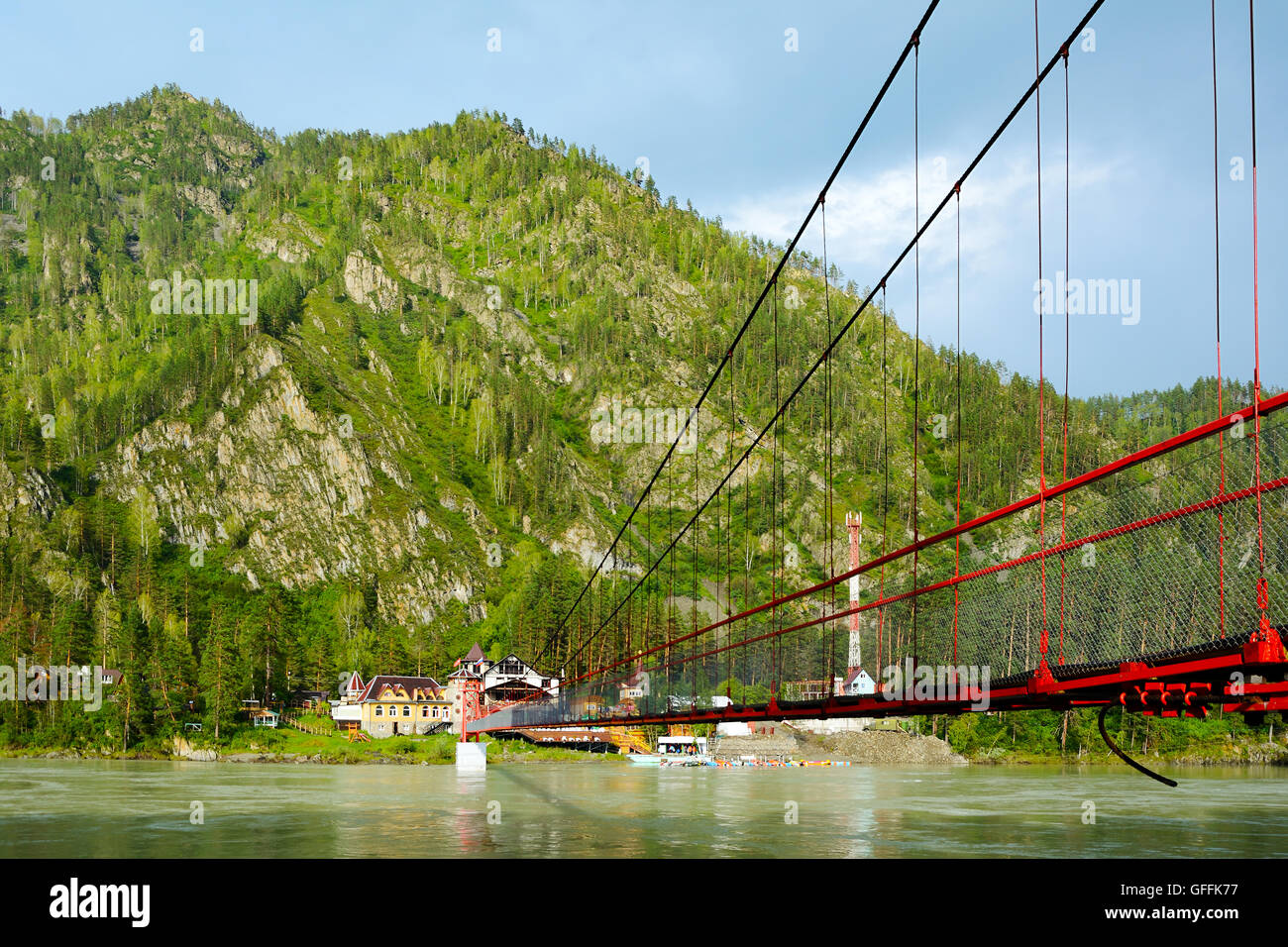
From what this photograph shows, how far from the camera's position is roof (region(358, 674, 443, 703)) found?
259 feet

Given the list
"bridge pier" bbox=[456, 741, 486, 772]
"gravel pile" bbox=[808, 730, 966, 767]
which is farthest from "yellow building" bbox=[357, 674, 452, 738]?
"gravel pile" bbox=[808, 730, 966, 767]

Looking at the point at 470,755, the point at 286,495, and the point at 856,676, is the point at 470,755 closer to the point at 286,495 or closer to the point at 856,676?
the point at 856,676

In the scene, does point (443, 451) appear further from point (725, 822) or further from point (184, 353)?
point (725, 822)

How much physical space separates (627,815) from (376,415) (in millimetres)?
98507

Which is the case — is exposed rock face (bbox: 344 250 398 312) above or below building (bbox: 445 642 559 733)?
above

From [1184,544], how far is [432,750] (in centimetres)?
6218

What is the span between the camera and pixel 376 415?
126562mm

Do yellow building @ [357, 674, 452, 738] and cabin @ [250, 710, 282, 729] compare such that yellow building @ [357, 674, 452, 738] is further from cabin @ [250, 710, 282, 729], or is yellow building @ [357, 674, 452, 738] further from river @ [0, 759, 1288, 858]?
river @ [0, 759, 1288, 858]

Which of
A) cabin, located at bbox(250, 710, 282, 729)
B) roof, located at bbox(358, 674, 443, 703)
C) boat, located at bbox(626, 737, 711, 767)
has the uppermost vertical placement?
roof, located at bbox(358, 674, 443, 703)

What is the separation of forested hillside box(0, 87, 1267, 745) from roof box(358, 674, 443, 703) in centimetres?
318

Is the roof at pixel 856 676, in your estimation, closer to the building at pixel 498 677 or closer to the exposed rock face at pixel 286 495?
the building at pixel 498 677

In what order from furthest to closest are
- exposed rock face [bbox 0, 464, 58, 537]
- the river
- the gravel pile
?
exposed rock face [bbox 0, 464, 58, 537] < the gravel pile < the river

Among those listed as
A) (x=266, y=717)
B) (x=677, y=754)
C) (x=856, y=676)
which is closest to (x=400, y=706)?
(x=266, y=717)

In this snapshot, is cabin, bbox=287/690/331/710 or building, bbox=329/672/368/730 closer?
building, bbox=329/672/368/730
